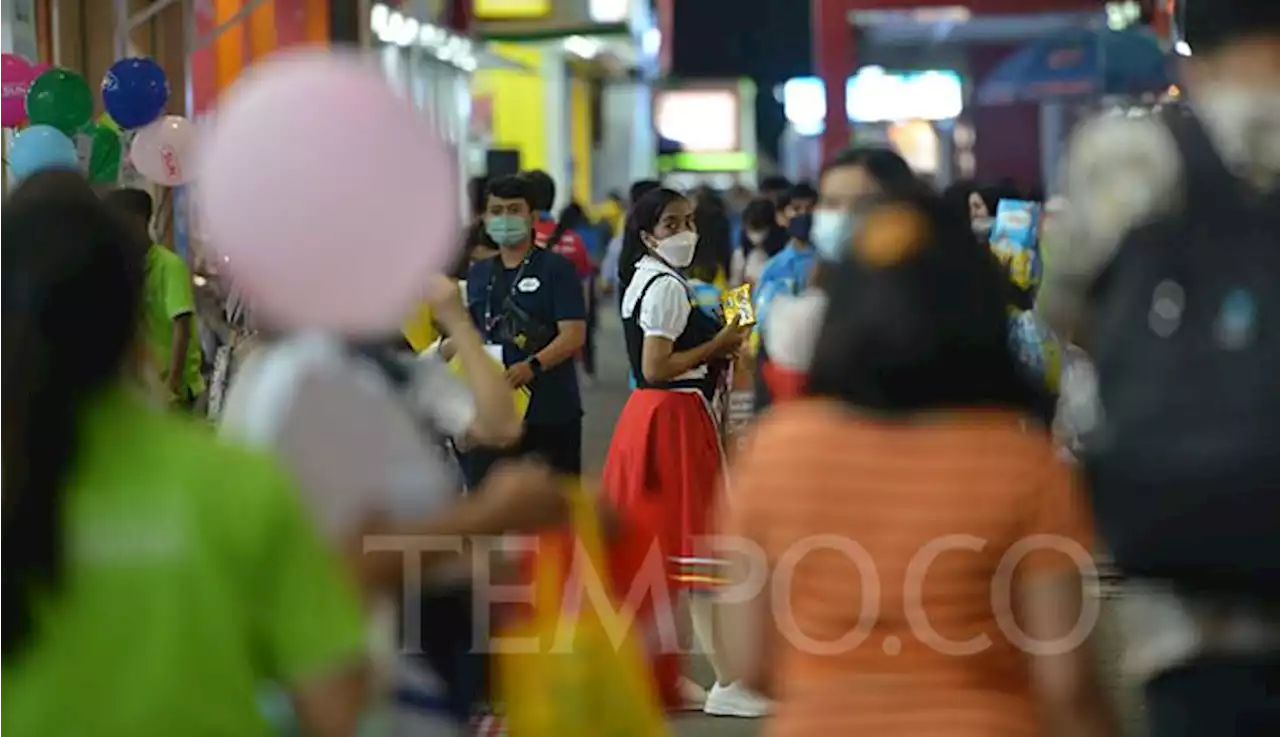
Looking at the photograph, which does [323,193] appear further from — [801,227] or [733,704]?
[801,227]

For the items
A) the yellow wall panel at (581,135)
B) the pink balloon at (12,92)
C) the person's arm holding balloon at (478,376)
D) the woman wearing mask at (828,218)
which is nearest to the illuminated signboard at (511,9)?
the yellow wall panel at (581,135)

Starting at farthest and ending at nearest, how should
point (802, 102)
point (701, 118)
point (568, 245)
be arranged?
Answer: 1. point (802, 102)
2. point (701, 118)
3. point (568, 245)

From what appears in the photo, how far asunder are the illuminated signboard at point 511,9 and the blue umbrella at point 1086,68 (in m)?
5.47

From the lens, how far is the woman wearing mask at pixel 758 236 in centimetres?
1504

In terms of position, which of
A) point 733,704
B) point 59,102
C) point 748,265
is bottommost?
point 733,704

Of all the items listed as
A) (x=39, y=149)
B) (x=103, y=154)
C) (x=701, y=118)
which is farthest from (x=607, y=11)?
(x=39, y=149)

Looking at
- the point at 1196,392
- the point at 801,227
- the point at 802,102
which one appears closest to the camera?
the point at 1196,392

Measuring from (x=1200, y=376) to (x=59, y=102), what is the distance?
7.79 metres

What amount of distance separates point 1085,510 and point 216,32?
11737 mm

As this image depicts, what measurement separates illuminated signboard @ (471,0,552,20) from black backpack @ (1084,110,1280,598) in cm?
2516

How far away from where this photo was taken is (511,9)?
27797 millimetres

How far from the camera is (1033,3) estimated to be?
90.5ft

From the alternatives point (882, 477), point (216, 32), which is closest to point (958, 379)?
point (882, 477)

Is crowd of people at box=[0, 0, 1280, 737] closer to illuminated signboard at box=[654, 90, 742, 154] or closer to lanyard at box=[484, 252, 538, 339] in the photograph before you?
lanyard at box=[484, 252, 538, 339]
